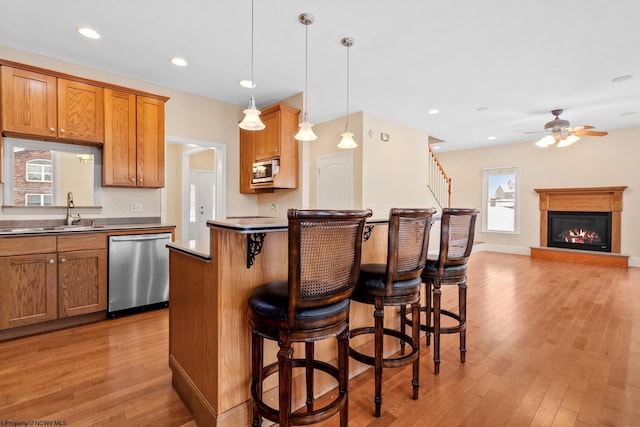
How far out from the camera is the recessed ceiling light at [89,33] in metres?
2.69

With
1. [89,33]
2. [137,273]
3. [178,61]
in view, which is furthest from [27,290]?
[178,61]

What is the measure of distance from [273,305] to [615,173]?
8116 millimetres

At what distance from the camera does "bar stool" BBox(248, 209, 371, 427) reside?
1241mm

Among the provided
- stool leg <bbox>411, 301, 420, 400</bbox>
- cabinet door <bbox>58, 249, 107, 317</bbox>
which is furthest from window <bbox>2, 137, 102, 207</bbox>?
stool leg <bbox>411, 301, 420, 400</bbox>

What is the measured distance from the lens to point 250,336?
5.35 ft

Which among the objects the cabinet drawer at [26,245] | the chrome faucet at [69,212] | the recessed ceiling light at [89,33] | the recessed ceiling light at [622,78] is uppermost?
the recessed ceiling light at [622,78]

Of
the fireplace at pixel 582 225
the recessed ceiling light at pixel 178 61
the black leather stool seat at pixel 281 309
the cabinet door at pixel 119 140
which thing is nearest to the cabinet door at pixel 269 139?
the recessed ceiling light at pixel 178 61

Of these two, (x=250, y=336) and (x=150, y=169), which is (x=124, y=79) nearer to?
(x=150, y=169)

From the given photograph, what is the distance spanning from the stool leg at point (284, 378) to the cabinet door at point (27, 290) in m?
2.81

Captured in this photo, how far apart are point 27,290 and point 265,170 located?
277cm

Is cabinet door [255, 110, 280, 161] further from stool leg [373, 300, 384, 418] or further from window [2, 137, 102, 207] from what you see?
stool leg [373, 300, 384, 418]

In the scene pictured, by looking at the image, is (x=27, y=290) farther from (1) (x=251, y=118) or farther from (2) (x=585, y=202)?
(2) (x=585, y=202)

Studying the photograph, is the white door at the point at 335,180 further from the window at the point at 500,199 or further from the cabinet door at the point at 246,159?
the window at the point at 500,199

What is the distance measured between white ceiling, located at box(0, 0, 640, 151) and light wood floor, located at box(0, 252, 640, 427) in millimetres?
2797
